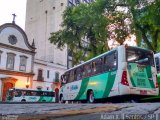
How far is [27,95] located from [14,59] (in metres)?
6.53

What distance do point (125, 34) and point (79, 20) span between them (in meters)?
4.73

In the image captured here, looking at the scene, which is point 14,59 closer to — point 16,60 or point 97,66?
point 16,60

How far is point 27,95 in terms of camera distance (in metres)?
34.3

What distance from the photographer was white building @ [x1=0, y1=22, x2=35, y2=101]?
35500 millimetres

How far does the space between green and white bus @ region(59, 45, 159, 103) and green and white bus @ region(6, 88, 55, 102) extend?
1980cm

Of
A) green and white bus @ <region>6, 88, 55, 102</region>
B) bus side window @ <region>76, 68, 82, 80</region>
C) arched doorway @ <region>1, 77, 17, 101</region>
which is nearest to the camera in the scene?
bus side window @ <region>76, 68, 82, 80</region>

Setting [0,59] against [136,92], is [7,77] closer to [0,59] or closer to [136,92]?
[0,59]

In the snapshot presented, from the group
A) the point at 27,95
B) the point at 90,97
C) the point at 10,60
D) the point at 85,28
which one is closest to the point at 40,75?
the point at 10,60

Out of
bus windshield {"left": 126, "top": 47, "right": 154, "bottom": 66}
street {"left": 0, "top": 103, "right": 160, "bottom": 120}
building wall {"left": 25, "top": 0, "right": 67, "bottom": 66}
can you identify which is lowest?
street {"left": 0, "top": 103, "right": 160, "bottom": 120}

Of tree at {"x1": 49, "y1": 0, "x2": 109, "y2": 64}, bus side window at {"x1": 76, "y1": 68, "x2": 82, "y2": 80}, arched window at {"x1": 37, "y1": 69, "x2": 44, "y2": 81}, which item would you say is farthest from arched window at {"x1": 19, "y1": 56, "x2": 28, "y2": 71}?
bus side window at {"x1": 76, "y1": 68, "x2": 82, "y2": 80}

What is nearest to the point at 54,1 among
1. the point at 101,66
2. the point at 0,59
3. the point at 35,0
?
the point at 35,0

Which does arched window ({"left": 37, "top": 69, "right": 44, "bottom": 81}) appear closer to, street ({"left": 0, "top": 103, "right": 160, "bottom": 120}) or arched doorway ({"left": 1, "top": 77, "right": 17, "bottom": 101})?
arched doorway ({"left": 1, "top": 77, "right": 17, "bottom": 101})

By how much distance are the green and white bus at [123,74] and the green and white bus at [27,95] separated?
65.0ft

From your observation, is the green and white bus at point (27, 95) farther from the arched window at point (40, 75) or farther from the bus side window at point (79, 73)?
the bus side window at point (79, 73)
